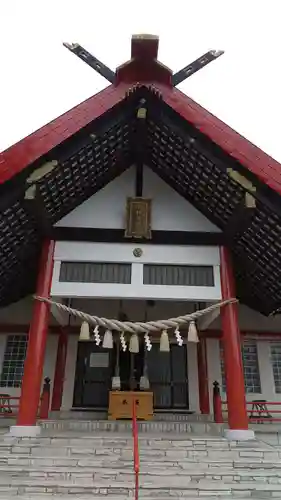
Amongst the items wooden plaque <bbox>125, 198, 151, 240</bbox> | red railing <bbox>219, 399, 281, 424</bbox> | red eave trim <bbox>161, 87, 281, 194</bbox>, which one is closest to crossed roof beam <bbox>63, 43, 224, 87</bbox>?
red eave trim <bbox>161, 87, 281, 194</bbox>

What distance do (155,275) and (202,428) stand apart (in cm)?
328

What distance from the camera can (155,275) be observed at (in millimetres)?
7852

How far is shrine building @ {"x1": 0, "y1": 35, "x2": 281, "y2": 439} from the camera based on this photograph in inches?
272

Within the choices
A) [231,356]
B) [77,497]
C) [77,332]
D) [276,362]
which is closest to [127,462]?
[77,497]

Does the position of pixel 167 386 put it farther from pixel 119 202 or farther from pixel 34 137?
pixel 34 137

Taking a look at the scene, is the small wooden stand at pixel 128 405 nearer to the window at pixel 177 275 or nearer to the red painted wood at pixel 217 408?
the red painted wood at pixel 217 408

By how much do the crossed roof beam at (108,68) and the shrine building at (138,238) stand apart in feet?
0.12

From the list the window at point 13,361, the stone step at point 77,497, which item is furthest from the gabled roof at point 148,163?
the stone step at point 77,497

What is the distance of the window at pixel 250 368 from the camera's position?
10.1 meters

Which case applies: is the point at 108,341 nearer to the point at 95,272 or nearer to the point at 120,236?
the point at 95,272

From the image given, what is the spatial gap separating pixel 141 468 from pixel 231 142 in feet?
19.6

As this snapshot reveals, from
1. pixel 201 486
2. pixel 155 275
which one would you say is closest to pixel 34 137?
pixel 155 275

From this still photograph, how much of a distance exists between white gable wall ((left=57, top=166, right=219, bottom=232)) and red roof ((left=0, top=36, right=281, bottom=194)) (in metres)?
1.86

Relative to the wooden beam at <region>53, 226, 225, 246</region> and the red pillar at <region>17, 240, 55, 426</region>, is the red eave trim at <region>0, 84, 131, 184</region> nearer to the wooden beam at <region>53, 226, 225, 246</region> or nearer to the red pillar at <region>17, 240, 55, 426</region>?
the wooden beam at <region>53, 226, 225, 246</region>
